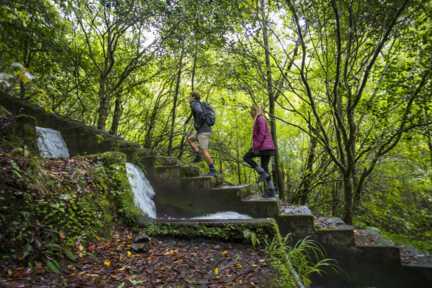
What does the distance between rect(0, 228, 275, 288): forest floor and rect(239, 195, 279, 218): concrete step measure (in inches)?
48.9

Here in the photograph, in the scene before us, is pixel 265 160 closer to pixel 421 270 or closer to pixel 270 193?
pixel 270 193

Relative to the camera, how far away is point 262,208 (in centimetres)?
454

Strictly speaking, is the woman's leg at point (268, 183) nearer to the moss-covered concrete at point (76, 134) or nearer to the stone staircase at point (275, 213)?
the stone staircase at point (275, 213)

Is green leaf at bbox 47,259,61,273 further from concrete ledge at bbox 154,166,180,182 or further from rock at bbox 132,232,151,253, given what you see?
concrete ledge at bbox 154,166,180,182

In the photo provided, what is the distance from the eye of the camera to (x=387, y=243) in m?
4.35

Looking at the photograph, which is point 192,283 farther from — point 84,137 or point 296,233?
point 84,137

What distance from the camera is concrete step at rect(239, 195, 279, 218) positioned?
4508 millimetres

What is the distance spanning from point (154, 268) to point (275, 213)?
8.51 ft

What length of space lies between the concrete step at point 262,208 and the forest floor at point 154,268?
1243 mm

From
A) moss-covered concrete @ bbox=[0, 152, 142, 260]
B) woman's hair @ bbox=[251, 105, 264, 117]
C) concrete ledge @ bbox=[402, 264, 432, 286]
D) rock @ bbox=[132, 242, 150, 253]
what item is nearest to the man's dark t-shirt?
woman's hair @ bbox=[251, 105, 264, 117]

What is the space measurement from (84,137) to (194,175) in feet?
10.2

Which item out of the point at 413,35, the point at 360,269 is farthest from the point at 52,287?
the point at 413,35

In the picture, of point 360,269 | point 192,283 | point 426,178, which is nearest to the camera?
point 192,283

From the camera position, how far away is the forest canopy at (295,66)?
4.84 metres
